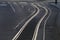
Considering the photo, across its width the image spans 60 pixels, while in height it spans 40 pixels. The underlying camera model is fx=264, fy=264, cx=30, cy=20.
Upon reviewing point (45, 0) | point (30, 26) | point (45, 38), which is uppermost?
point (45, 38)

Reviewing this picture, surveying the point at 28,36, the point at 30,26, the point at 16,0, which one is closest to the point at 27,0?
the point at 16,0

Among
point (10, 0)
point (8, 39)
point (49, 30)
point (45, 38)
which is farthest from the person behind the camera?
point (10, 0)

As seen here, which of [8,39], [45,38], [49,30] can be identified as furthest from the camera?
[49,30]

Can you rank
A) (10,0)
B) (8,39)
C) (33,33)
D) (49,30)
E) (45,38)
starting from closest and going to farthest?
1. (8,39)
2. (45,38)
3. (33,33)
4. (49,30)
5. (10,0)

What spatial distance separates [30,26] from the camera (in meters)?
27.9

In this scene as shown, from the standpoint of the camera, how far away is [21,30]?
25.0 m

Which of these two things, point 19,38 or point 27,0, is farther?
point 27,0

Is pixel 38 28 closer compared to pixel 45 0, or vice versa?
pixel 38 28

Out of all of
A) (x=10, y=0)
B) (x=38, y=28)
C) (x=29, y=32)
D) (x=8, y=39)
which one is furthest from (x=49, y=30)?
(x=10, y=0)

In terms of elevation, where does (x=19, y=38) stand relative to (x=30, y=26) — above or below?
above

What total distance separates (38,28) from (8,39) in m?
6.91

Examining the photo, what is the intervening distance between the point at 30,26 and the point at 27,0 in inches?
1851

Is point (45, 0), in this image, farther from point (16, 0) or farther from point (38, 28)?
point (38, 28)

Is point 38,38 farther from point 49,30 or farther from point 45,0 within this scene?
point 45,0
